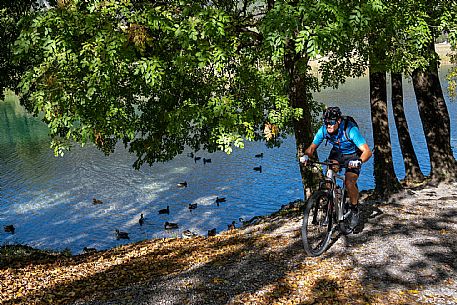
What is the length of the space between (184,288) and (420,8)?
8.41 m

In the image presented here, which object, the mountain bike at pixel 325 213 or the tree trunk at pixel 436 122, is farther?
the tree trunk at pixel 436 122

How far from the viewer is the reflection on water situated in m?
29.1

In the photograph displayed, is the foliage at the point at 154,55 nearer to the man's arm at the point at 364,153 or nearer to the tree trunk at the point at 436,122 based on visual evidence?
the man's arm at the point at 364,153

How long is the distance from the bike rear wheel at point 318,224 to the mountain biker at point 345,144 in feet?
2.02

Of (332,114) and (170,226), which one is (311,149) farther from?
(170,226)

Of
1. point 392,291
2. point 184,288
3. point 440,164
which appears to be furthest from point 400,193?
point 184,288

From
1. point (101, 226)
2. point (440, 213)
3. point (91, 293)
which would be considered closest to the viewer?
point (91, 293)

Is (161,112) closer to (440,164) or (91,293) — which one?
(91,293)

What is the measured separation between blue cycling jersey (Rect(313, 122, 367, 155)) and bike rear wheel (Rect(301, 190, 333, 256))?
911mm

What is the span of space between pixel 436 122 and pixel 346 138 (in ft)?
30.1

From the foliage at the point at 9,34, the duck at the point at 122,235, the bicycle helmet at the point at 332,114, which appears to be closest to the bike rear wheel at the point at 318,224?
the bicycle helmet at the point at 332,114

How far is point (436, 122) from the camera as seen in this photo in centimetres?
1528

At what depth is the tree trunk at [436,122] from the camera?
15086 mm

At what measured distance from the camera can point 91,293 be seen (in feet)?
25.9
